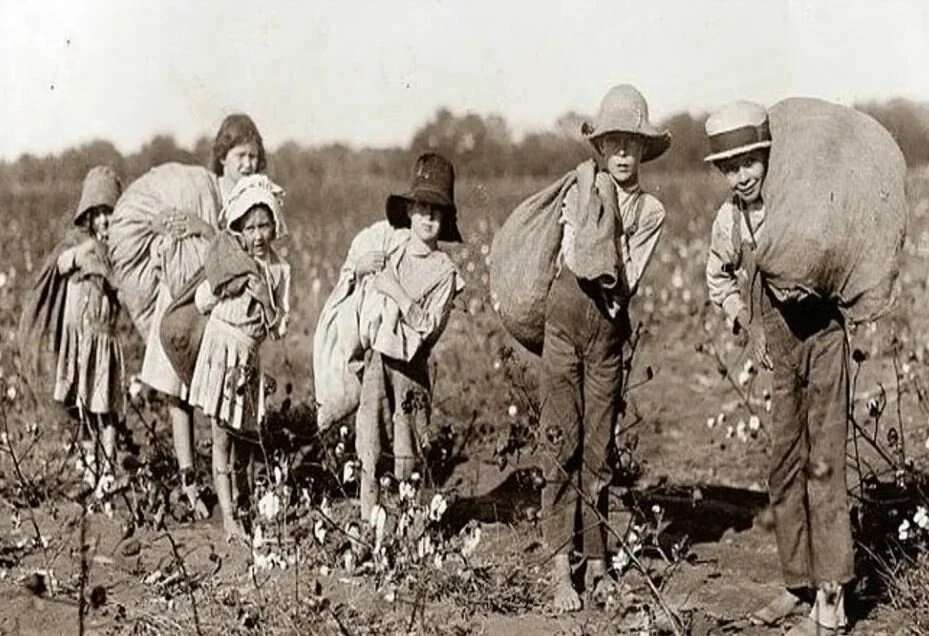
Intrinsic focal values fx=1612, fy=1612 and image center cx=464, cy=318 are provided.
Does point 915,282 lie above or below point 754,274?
below

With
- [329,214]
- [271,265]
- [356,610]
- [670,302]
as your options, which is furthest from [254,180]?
[329,214]

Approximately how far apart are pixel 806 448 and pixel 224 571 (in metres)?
2.49

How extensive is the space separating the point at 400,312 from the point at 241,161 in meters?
1.65

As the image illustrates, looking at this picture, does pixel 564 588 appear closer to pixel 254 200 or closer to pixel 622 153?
pixel 622 153

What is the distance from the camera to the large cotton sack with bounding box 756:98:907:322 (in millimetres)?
5586

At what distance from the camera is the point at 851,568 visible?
234 inches

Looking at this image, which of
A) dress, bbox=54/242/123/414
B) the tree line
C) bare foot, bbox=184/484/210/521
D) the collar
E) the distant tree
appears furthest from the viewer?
the distant tree

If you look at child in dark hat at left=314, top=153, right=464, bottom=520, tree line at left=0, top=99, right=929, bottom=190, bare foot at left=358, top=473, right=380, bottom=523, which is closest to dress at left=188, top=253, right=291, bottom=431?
child in dark hat at left=314, top=153, right=464, bottom=520

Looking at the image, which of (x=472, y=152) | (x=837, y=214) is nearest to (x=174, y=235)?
(x=837, y=214)

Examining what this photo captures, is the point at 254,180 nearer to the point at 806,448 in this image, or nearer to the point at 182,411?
the point at 182,411

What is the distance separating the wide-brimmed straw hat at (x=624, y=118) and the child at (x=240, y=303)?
5.29ft

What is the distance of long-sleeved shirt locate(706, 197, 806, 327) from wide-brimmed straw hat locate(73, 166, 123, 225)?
3450mm

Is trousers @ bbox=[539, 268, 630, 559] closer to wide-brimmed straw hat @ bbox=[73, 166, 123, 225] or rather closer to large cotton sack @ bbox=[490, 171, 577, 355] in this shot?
large cotton sack @ bbox=[490, 171, 577, 355]

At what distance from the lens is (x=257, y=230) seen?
7047 millimetres
